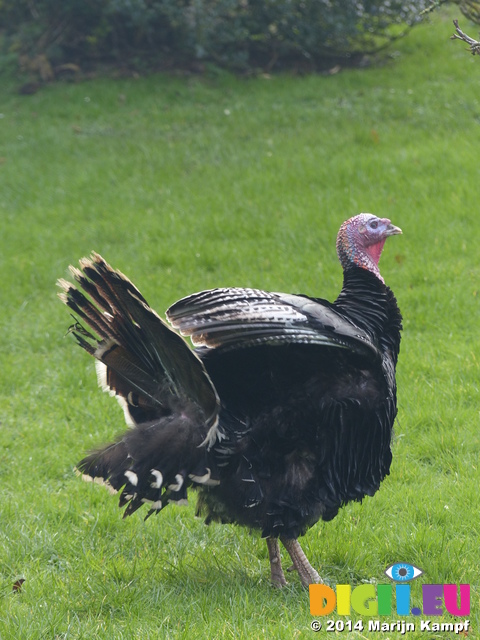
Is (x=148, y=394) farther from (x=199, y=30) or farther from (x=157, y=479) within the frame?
(x=199, y=30)

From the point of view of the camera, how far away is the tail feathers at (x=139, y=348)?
3.82 metres

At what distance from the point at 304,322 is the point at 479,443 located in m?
2.06

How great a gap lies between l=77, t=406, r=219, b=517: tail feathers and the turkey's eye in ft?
3.32

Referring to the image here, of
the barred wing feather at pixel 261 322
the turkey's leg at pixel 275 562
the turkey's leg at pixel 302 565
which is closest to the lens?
the barred wing feather at pixel 261 322

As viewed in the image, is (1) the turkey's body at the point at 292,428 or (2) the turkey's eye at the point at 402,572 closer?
(1) the turkey's body at the point at 292,428

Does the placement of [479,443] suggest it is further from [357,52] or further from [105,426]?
[357,52]

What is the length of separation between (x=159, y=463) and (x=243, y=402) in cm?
50

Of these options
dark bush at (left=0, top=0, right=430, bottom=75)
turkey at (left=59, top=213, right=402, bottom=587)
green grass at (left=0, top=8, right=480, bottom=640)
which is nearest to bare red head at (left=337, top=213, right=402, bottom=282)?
turkey at (left=59, top=213, right=402, bottom=587)

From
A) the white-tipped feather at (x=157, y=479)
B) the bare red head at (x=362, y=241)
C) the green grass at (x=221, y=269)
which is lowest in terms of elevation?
the green grass at (x=221, y=269)

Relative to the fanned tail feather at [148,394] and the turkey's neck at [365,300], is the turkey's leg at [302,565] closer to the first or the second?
the fanned tail feather at [148,394]

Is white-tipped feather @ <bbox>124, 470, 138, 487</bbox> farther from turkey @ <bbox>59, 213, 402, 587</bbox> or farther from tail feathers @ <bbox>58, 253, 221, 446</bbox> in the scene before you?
tail feathers @ <bbox>58, 253, 221, 446</bbox>

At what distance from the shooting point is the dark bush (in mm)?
12508

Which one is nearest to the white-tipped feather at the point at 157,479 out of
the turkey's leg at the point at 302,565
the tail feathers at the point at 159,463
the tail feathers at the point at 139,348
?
the tail feathers at the point at 159,463

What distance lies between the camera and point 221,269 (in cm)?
816
